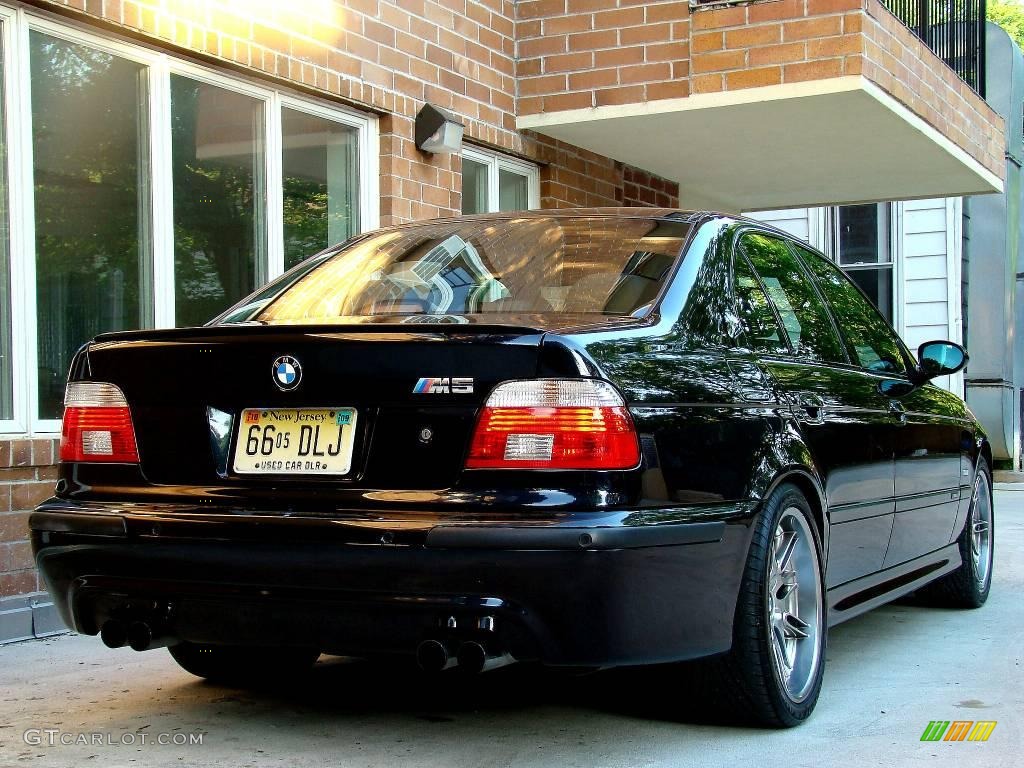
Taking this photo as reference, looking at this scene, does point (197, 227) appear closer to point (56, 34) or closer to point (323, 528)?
point (56, 34)

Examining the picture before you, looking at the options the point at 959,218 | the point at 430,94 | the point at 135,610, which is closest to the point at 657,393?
the point at 135,610

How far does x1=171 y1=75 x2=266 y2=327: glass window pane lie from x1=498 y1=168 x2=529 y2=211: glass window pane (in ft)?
9.56

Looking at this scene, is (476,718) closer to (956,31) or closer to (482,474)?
(482,474)

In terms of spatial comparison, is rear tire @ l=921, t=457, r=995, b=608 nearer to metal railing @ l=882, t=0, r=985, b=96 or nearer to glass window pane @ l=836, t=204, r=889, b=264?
metal railing @ l=882, t=0, r=985, b=96

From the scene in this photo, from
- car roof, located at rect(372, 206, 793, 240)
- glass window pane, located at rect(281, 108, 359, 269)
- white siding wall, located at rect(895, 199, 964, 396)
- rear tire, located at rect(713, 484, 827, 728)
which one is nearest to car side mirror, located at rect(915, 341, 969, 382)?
car roof, located at rect(372, 206, 793, 240)

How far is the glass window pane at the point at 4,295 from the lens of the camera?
6.33 metres

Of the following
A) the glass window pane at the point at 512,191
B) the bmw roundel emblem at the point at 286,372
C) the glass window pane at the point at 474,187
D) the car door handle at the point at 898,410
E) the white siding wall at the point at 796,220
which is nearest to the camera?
the bmw roundel emblem at the point at 286,372

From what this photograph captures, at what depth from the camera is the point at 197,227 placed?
7637 millimetres

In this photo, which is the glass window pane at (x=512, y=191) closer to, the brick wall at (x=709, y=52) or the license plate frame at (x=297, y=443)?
the brick wall at (x=709, y=52)

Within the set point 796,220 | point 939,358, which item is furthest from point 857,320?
point 796,220

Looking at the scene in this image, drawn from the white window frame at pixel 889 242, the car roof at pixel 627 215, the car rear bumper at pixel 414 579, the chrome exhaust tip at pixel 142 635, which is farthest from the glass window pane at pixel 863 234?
the chrome exhaust tip at pixel 142 635

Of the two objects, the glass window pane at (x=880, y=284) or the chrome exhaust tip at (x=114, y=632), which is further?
the glass window pane at (x=880, y=284)

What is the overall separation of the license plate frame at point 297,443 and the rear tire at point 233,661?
127 centimetres

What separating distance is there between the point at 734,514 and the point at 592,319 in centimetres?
66
